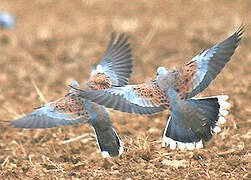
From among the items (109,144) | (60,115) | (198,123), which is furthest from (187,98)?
(60,115)

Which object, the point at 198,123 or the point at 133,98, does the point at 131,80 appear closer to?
the point at 133,98

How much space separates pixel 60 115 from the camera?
3.83m

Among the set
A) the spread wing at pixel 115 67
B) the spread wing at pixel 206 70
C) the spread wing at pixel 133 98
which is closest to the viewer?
the spread wing at pixel 133 98

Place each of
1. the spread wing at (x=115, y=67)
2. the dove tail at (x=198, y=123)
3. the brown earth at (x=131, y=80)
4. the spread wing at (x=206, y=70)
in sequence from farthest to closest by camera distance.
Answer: the spread wing at (x=115, y=67) < the brown earth at (x=131, y=80) < the spread wing at (x=206, y=70) < the dove tail at (x=198, y=123)

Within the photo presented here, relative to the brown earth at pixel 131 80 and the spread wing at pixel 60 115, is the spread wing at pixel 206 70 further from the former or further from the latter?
the spread wing at pixel 60 115

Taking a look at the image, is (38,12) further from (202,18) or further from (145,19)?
(202,18)

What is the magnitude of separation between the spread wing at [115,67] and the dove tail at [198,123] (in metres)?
0.77

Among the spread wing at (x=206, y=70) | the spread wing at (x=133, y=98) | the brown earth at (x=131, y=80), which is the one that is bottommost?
the brown earth at (x=131, y=80)

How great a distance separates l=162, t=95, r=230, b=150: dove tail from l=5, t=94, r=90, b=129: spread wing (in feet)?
2.41

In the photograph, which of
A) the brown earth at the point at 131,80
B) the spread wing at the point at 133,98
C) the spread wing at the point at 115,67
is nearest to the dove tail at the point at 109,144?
the brown earth at the point at 131,80

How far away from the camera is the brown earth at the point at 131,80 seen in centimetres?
397

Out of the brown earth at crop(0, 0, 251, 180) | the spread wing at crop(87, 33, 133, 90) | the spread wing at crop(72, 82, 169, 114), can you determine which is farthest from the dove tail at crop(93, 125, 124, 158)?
the spread wing at crop(87, 33, 133, 90)

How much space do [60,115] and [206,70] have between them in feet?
4.22

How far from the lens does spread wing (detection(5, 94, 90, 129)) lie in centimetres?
371
